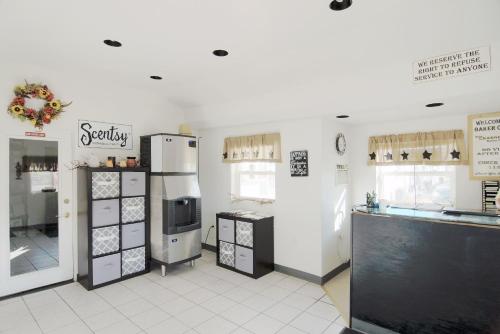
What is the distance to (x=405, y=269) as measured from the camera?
7.90 feet

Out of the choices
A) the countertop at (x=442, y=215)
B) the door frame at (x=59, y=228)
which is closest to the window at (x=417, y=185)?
the countertop at (x=442, y=215)

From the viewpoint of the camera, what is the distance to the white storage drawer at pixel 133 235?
13.0 feet

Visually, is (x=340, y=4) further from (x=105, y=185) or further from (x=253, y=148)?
(x=105, y=185)

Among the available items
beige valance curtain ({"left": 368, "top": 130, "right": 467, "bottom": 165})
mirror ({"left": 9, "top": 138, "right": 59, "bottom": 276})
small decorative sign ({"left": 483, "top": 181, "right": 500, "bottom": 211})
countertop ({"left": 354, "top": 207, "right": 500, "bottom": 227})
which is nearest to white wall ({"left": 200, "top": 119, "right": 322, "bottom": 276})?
beige valance curtain ({"left": 368, "top": 130, "right": 467, "bottom": 165})

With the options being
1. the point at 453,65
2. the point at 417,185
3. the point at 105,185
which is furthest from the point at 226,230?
the point at 453,65

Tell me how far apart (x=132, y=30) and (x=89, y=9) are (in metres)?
0.36

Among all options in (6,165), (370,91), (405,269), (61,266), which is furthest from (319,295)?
(6,165)

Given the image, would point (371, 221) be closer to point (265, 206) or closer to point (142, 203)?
point (265, 206)

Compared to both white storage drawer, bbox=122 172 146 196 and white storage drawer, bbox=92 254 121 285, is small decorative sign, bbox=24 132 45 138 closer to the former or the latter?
white storage drawer, bbox=122 172 146 196

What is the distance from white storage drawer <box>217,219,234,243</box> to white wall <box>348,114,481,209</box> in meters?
2.08

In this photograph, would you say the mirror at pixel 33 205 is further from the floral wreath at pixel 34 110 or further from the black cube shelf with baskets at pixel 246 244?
the black cube shelf with baskets at pixel 246 244

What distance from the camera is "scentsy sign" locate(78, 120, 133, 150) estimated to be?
3.96 m

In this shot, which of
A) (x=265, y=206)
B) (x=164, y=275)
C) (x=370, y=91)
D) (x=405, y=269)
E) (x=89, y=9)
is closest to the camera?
(x=89, y=9)

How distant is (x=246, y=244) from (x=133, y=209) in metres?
1.74
